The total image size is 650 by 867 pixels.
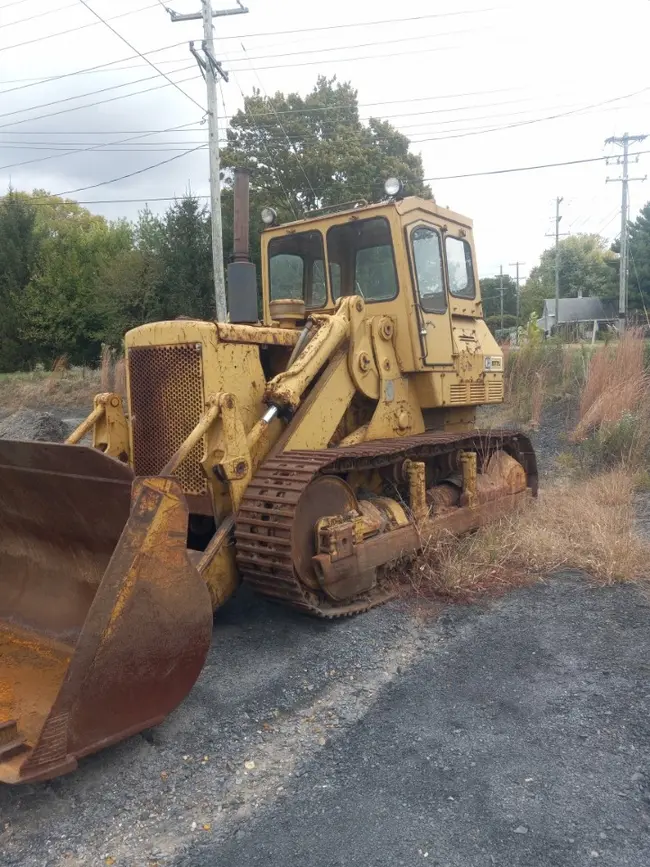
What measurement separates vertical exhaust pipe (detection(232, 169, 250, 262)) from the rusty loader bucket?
8.36ft

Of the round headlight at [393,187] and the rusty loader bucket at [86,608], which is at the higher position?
the round headlight at [393,187]

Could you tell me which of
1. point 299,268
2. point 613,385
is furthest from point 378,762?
point 613,385

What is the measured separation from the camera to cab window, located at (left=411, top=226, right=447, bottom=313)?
18.9 feet

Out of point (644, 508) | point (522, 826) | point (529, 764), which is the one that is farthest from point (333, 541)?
point (644, 508)

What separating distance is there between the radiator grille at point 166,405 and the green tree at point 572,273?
57190mm

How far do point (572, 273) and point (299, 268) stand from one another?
220ft

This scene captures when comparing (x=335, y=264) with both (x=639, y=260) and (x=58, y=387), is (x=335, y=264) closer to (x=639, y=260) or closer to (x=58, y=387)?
(x=58, y=387)

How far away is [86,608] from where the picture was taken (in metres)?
3.75

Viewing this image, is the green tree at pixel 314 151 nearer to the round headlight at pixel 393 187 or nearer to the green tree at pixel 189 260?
the green tree at pixel 189 260

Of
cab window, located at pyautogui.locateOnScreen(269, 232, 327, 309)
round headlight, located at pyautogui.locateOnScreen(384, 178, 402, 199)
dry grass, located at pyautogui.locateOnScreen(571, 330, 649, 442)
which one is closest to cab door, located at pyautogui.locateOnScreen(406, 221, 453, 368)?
round headlight, located at pyautogui.locateOnScreen(384, 178, 402, 199)

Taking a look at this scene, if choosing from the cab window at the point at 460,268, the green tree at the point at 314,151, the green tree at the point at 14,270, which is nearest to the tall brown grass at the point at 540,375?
the cab window at the point at 460,268

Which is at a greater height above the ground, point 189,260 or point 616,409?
point 189,260

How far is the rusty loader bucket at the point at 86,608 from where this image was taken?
110 inches

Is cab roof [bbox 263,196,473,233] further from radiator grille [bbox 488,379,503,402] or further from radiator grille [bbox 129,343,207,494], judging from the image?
radiator grille [bbox 129,343,207,494]
